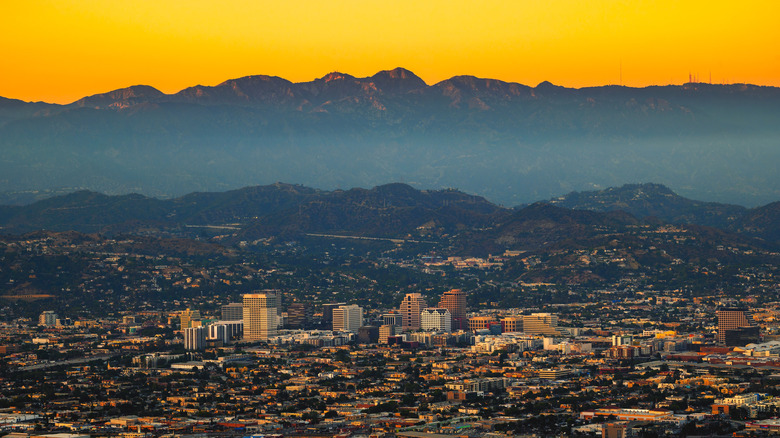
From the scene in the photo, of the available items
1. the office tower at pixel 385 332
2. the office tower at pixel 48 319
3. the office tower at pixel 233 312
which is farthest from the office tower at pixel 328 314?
the office tower at pixel 48 319

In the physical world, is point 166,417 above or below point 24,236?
below

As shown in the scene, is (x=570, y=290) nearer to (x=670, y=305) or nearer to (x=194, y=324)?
(x=670, y=305)

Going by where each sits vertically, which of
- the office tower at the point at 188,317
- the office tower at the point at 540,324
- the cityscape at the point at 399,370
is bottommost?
the cityscape at the point at 399,370

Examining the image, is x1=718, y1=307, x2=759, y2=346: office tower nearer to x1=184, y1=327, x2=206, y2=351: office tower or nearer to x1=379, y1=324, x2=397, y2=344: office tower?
x1=379, y1=324, x2=397, y2=344: office tower

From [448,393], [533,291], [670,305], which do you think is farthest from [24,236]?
[448,393]

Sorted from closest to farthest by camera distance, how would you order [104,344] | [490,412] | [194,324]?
[490,412]
[104,344]
[194,324]

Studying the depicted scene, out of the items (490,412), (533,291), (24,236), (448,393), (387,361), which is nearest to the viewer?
(490,412)

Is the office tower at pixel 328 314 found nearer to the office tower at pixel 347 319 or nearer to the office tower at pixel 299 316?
the office tower at pixel 299 316

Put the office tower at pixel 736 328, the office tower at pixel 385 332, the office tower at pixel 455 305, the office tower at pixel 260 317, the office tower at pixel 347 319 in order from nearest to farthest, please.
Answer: the office tower at pixel 736 328
the office tower at pixel 385 332
the office tower at pixel 260 317
the office tower at pixel 347 319
the office tower at pixel 455 305
